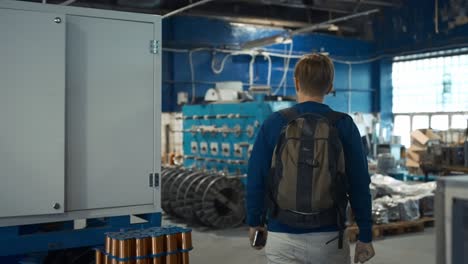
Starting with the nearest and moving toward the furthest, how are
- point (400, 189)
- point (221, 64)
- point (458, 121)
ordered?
point (400, 189), point (221, 64), point (458, 121)

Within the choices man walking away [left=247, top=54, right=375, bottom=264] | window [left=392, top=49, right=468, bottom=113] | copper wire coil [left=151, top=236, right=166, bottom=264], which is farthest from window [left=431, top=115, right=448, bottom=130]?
man walking away [left=247, top=54, right=375, bottom=264]

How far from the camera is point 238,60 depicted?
13.2 meters

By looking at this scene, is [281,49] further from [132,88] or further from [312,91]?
[312,91]

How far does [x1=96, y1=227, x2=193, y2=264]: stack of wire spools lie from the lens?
3.05m

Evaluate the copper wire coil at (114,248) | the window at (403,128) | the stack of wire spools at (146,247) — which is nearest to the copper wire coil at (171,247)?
the stack of wire spools at (146,247)

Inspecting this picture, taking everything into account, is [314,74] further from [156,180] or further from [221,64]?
[221,64]

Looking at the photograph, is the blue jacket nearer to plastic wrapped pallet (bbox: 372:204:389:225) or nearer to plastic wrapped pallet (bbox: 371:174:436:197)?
plastic wrapped pallet (bbox: 372:204:389:225)

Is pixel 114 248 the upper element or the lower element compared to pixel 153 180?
lower

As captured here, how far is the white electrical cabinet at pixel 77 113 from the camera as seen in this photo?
3.11 meters

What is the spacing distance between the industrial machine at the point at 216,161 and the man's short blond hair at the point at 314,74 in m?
5.24

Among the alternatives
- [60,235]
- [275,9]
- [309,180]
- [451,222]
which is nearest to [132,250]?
[60,235]

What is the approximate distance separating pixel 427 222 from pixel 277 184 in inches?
256

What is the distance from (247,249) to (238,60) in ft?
24.1

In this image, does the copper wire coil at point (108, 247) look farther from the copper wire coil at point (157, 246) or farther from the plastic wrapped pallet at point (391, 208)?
the plastic wrapped pallet at point (391, 208)
